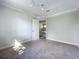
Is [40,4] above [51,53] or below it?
above

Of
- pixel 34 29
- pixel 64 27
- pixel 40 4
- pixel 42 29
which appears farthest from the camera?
pixel 42 29

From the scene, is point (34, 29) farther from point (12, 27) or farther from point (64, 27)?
point (64, 27)

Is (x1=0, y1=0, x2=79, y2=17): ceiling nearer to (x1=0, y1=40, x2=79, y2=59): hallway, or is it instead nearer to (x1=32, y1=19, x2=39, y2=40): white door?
(x1=32, y1=19, x2=39, y2=40): white door

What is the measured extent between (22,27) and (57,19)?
10.5ft

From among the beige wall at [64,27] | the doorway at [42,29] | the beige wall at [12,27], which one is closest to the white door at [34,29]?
the beige wall at [12,27]

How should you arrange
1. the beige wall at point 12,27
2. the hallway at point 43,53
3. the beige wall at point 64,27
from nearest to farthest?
the hallway at point 43,53
the beige wall at point 12,27
the beige wall at point 64,27

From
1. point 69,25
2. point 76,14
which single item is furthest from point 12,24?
point 76,14

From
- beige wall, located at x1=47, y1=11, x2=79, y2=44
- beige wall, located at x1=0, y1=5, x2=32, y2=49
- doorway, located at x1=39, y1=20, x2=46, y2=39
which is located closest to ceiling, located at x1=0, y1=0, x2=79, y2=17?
beige wall, located at x1=0, y1=5, x2=32, y2=49

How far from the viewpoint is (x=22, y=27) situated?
4766 mm

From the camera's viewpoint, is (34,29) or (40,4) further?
(34,29)

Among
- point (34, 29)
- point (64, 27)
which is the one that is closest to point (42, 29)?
point (34, 29)

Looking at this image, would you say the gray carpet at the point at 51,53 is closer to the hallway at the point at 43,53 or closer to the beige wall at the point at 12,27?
the hallway at the point at 43,53

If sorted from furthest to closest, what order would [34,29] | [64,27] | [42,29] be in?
[42,29] < [34,29] < [64,27]

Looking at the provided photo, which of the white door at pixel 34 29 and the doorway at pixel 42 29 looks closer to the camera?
the white door at pixel 34 29
